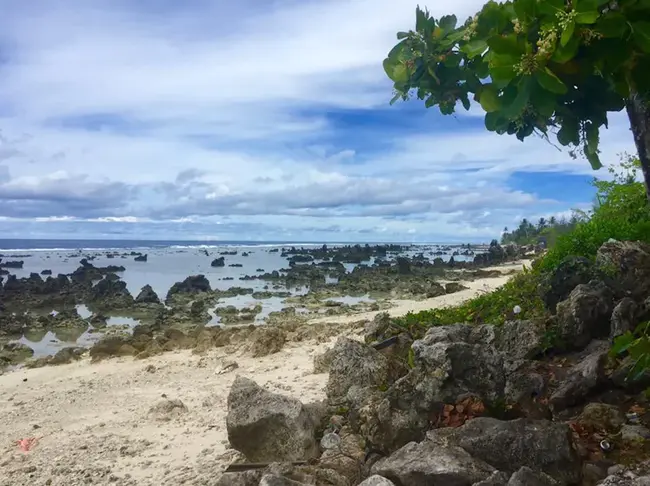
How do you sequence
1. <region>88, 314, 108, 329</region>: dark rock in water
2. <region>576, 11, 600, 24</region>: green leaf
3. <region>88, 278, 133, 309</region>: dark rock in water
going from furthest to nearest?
1. <region>88, 278, 133, 309</region>: dark rock in water
2. <region>88, 314, 108, 329</region>: dark rock in water
3. <region>576, 11, 600, 24</region>: green leaf

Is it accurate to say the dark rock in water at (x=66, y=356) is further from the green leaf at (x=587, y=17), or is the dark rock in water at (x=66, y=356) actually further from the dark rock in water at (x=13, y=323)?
the green leaf at (x=587, y=17)

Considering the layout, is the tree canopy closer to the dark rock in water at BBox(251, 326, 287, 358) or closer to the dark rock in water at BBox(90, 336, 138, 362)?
the dark rock in water at BBox(251, 326, 287, 358)

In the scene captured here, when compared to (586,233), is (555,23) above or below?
above

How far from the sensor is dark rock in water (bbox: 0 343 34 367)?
14.2 m

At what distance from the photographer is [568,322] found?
657 centimetres

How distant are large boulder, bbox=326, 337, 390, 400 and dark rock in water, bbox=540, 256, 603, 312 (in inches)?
94.0

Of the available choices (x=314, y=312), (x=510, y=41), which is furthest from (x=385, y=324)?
(x=314, y=312)

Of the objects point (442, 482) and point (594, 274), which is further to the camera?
point (594, 274)

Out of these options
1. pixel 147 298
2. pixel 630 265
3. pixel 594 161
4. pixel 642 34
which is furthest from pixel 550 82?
pixel 147 298

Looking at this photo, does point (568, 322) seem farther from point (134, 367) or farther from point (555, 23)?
point (134, 367)

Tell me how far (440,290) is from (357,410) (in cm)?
1766

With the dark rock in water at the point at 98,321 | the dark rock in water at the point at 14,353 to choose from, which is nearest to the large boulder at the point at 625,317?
the dark rock in water at the point at 14,353

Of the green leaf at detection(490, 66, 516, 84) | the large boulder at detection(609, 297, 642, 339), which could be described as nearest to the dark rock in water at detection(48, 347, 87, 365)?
the large boulder at detection(609, 297, 642, 339)

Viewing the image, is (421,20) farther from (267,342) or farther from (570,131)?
(267,342)
